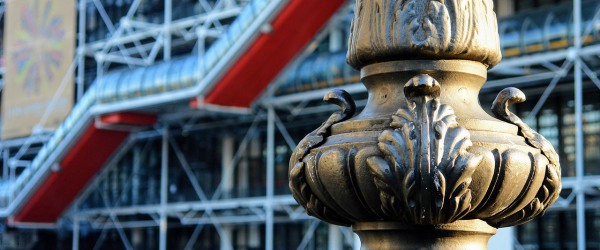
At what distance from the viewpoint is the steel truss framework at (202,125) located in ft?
63.1

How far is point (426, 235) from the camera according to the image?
15.3 ft

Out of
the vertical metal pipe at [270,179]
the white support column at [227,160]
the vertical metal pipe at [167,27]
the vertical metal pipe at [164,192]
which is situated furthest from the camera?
the white support column at [227,160]

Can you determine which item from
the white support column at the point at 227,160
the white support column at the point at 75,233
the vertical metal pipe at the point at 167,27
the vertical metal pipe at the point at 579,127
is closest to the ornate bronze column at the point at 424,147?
the vertical metal pipe at the point at 579,127

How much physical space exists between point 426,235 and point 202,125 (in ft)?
70.7

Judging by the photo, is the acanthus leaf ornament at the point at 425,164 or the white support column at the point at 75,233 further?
the white support column at the point at 75,233

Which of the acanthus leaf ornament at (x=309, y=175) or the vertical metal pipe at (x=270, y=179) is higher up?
the vertical metal pipe at (x=270, y=179)

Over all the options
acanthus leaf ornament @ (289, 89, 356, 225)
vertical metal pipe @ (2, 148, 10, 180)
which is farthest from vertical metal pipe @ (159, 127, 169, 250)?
acanthus leaf ornament @ (289, 89, 356, 225)

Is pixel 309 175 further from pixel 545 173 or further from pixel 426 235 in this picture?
pixel 545 173

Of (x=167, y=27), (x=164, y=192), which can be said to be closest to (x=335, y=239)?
(x=164, y=192)

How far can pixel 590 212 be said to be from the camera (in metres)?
19.5

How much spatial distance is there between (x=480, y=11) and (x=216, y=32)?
1890 cm

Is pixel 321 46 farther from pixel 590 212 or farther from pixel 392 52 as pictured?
pixel 392 52

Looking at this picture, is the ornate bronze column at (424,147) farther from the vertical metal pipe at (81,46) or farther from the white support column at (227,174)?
the vertical metal pipe at (81,46)

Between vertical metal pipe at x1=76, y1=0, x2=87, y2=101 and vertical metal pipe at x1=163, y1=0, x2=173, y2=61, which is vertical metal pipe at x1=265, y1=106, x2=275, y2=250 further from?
vertical metal pipe at x1=76, y1=0, x2=87, y2=101
